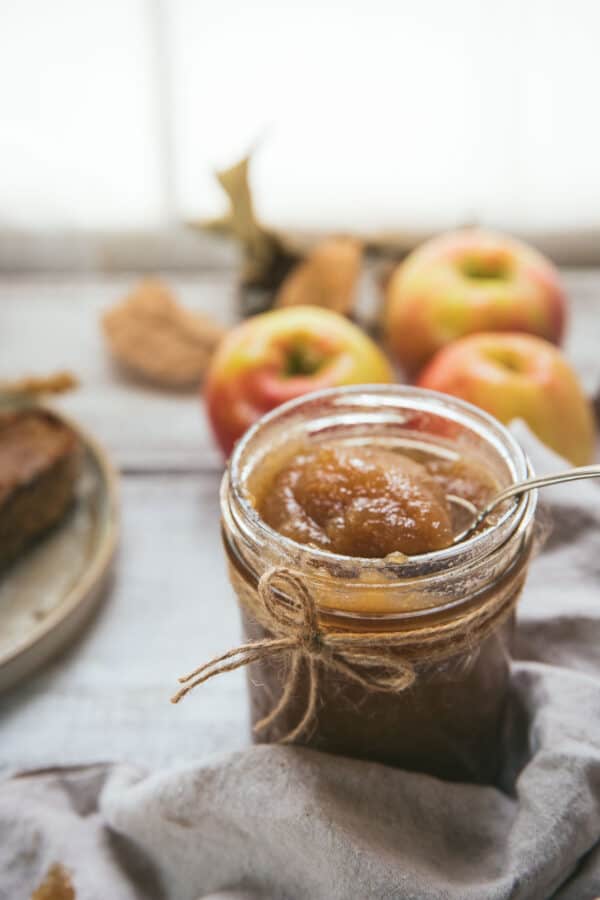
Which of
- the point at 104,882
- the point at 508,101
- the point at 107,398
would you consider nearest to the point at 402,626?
the point at 104,882

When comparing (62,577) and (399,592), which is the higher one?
(399,592)

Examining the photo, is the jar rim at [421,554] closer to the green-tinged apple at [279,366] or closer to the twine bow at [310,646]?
the twine bow at [310,646]

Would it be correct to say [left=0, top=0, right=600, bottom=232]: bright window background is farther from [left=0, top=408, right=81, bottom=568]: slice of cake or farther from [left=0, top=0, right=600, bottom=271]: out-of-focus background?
[left=0, top=408, right=81, bottom=568]: slice of cake

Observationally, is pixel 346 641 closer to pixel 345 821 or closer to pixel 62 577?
pixel 345 821

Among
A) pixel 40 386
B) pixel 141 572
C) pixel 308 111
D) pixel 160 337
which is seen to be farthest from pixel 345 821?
pixel 308 111

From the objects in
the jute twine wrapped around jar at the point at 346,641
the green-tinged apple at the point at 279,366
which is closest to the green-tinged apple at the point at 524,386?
the green-tinged apple at the point at 279,366

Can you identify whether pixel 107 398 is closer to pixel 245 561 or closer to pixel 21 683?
pixel 21 683
